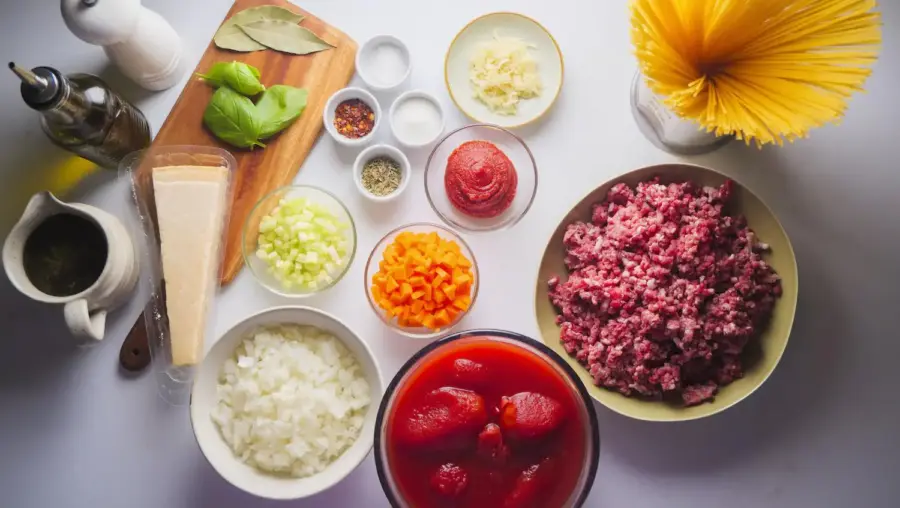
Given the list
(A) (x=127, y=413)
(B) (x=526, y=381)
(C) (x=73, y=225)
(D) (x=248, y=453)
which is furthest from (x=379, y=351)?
(C) (x=73, y=225)

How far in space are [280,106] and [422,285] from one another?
536mm

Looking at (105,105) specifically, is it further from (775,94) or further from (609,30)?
(775,94)

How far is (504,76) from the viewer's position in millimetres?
1621

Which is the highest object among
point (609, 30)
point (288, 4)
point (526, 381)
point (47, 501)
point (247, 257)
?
point (609, 30)

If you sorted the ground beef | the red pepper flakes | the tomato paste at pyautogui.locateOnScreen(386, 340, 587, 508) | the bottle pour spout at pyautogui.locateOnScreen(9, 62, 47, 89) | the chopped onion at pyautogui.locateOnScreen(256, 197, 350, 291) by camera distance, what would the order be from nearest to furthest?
the tomato paste at pyautogui.locateOnScreen(386, 340, 587, 508) < the bottle pour spout at pyautogui.locateOnScreen(9, 62, 47, 89) < the ground beef < the chopped onion at pyautogui.locateOnScreen(256, 197, 350, 291) < the red pepper flakes

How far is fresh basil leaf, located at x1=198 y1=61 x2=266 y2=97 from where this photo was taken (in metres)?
1.58

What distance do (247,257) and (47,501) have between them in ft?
2.34

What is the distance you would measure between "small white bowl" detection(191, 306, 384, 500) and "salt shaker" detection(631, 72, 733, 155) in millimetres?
820

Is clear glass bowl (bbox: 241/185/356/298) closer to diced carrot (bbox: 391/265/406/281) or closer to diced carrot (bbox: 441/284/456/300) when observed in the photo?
diced carrot (bbox: 391/265/406/281)

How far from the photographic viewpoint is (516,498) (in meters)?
1.20

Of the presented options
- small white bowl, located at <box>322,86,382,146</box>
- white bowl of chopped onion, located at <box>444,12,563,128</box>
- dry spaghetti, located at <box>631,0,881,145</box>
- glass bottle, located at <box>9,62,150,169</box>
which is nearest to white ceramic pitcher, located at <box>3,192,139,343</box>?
glass bottle, located at <box>9,62,150,169</box>

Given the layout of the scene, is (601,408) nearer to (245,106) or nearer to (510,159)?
(510,159)

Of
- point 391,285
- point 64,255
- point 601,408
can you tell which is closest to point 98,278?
point 64,255

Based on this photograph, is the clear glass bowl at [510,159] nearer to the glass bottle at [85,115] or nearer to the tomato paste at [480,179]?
the tomato paste at [480,179]
